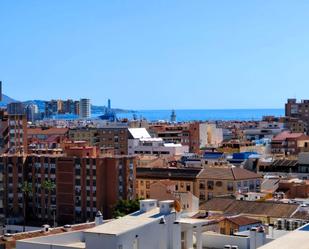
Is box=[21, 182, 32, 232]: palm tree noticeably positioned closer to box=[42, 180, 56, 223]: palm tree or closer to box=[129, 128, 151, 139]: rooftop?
box=[42, 180, 56, 223]: palm tree

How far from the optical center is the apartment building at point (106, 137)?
10319cm

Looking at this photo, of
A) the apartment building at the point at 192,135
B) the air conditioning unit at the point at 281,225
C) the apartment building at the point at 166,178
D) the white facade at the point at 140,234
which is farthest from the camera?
the apartment building at the point at 192,135

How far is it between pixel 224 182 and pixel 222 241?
34.9 metres

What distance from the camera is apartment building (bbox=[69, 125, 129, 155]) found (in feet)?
339

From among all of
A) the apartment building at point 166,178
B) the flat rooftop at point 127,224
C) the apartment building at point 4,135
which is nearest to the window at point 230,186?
the apartment building at point 166,178

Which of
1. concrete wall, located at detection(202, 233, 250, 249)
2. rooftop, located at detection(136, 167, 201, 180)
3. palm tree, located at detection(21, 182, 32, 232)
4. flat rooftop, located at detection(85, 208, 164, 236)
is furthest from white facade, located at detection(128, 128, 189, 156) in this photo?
flat rooftop, located at detection(85, 208, 164, 236)

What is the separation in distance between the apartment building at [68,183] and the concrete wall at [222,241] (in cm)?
3254

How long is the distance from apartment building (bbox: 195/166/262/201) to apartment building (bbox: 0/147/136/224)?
6.19 m

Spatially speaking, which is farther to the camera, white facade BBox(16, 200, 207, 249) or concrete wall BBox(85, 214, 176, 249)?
white facade BBox(16, 200, 207, 249)

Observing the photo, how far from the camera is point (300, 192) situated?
5409 centimetres

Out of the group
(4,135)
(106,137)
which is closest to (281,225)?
(4,135)

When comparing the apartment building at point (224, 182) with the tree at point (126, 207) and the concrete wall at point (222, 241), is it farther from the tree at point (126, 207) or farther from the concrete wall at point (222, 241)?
the concrete wall at point (222, 241)

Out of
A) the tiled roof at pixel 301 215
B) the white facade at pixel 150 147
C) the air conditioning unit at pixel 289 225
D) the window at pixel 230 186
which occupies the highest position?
the white facade at pixel 150 147

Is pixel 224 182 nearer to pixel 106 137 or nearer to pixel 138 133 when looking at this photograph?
pixel 138 133
